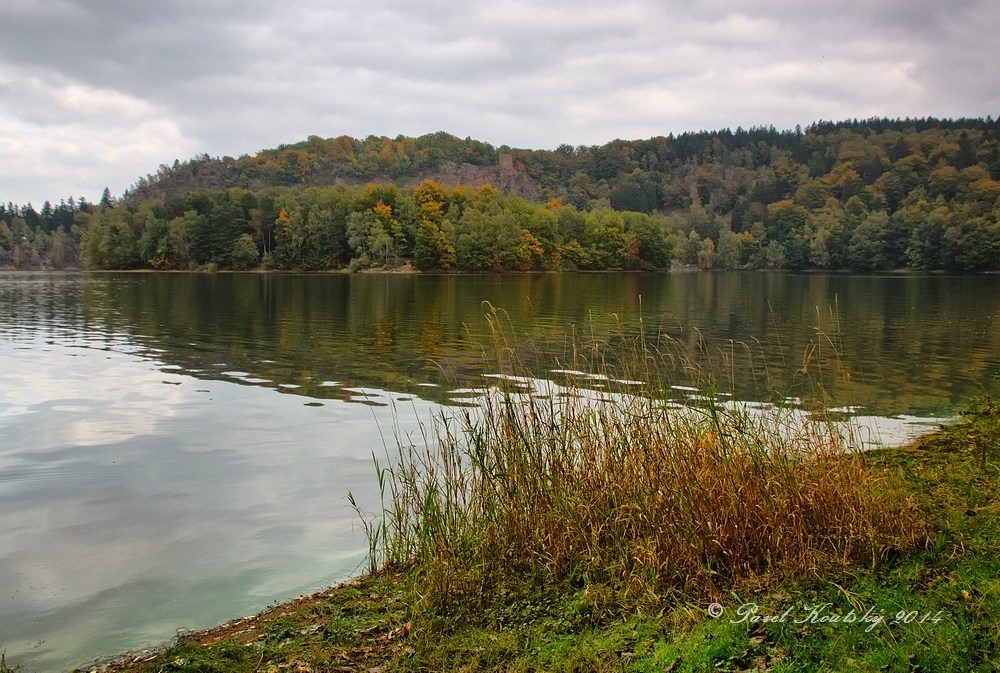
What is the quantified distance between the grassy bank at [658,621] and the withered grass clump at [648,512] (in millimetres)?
82

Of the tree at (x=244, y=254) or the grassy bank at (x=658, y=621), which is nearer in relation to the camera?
the grassy bank at (x=658, y=621)

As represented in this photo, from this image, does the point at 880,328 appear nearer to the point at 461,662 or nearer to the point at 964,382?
the point at 964,382

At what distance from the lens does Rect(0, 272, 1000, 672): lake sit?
8.86 meters

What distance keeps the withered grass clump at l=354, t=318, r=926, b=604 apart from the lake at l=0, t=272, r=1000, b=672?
1.11m

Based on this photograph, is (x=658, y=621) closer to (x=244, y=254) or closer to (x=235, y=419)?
(x=235, y=419)

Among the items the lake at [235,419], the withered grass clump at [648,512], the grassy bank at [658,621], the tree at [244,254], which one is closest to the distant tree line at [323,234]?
the tree at [244,254]

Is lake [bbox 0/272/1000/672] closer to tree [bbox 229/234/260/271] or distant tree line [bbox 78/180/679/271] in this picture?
tree [bbox 229/234/260/271]

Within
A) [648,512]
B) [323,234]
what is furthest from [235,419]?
[323,234]

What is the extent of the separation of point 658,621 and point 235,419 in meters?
14.1

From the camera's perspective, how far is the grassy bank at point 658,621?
5410mm

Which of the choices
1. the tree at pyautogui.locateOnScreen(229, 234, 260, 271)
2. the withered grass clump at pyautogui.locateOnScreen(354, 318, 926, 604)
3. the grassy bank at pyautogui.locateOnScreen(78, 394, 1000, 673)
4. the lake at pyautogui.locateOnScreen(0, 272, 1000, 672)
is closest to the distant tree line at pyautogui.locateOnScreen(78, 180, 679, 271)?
the tree at pyautogui.locateOnScreen(229, 234, 260, 271)

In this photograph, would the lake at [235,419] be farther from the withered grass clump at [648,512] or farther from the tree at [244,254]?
the tree at [244,254]

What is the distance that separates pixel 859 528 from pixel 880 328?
3656cm

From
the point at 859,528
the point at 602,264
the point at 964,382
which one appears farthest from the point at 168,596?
the point at 602,264
